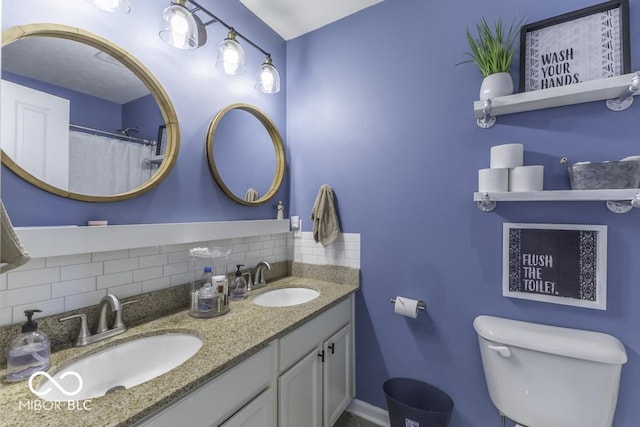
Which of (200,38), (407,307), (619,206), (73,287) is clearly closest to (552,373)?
(407,307)

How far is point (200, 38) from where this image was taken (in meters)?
1.45

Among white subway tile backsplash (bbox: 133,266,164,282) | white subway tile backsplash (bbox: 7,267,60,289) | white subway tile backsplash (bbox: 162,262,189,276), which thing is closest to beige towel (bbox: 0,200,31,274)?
white subway tile backsplash (bbox: 7,267,60,289)

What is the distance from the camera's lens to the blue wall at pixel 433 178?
1.21 metres

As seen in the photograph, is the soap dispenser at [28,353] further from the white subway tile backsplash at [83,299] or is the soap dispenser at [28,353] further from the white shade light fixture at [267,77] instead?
the white shade light fixture at [267,77]

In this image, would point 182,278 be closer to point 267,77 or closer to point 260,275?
point 260,275

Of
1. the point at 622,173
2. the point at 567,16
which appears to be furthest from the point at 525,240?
the point at 567,16

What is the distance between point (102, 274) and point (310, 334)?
94 cm

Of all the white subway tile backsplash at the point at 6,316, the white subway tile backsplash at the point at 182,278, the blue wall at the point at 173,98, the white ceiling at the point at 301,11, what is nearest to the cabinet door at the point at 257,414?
the white subway tile backsplash at the point at 182,278

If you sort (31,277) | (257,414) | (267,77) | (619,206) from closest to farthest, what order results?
(31,277), (257,414), (619,206), (267,77)

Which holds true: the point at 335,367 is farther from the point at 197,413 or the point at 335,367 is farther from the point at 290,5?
the point at 290,5

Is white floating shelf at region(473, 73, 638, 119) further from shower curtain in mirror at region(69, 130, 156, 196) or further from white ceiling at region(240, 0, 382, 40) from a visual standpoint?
shower curtain in mirror at region(69, 130, 156, 196)

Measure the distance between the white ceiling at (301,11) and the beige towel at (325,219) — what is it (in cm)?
114

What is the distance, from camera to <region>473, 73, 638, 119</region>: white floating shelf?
109 cm

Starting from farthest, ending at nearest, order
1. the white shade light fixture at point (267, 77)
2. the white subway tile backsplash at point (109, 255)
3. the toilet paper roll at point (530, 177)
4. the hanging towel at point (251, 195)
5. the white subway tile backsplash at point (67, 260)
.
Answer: the hanging towel at point (251, 195), the white shade light fixture at point (267, 77), the toilet paper roll at point (530, 177), the white subway tile backsplash at point (109, 255), the white subway tile backsplash at point (67, 260)
